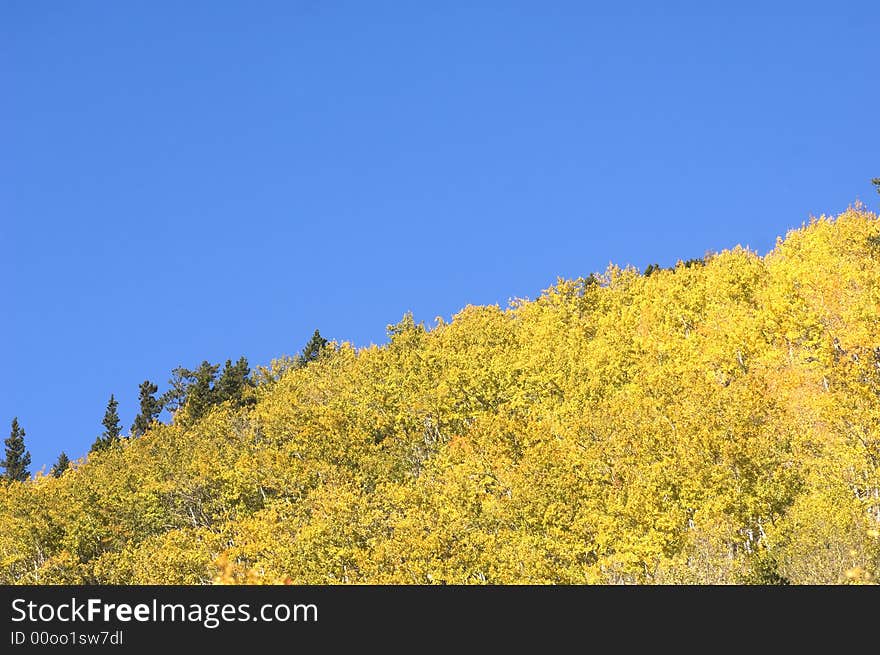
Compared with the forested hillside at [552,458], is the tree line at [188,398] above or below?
above

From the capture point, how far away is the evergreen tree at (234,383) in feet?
560

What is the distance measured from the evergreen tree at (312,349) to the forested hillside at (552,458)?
39291 mm

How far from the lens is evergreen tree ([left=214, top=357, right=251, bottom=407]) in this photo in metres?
171

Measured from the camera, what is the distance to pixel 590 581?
52.8 metres

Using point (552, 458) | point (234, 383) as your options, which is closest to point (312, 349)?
point (234, 383)

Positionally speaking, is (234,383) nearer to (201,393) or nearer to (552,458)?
(201,393)

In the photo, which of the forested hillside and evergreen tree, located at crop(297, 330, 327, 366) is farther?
evergreen tree, located at crop(297, 330, 327, 366)

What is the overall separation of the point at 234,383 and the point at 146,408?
77.6 feet

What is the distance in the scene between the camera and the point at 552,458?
2517 inches

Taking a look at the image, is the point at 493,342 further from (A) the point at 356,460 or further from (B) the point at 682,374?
(B) the point at 682,374

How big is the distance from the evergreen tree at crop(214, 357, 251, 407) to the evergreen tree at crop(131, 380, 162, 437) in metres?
17.0

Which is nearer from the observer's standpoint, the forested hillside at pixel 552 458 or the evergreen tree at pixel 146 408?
the forested hillside at pixel 552 458
